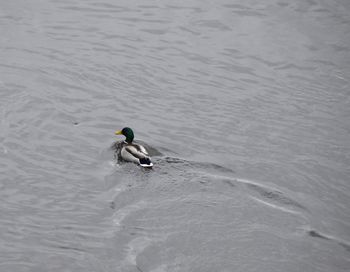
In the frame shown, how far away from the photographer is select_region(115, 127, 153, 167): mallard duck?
709 inches

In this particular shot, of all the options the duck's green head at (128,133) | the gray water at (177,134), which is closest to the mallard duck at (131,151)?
the duck's green head at (128,133)

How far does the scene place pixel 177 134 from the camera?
20.0 metres

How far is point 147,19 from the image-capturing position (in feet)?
95.1

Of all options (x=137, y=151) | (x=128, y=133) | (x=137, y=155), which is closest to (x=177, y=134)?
(x=128, y=133)

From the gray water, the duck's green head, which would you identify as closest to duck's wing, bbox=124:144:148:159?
the gray water

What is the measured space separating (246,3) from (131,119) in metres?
13.5

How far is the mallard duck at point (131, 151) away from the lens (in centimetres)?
1802

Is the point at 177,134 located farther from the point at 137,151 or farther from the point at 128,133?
the point at 137,151

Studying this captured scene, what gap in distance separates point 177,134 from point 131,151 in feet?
7.05

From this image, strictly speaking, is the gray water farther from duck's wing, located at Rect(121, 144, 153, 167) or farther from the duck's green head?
the duck's green head

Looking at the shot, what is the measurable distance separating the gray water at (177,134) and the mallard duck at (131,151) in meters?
0.34

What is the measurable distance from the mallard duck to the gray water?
1.12 feet

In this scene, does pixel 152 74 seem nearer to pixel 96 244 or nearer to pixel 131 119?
pixel 131 119

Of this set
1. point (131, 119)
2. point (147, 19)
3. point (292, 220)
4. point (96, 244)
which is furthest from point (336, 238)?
point (147, 19)
